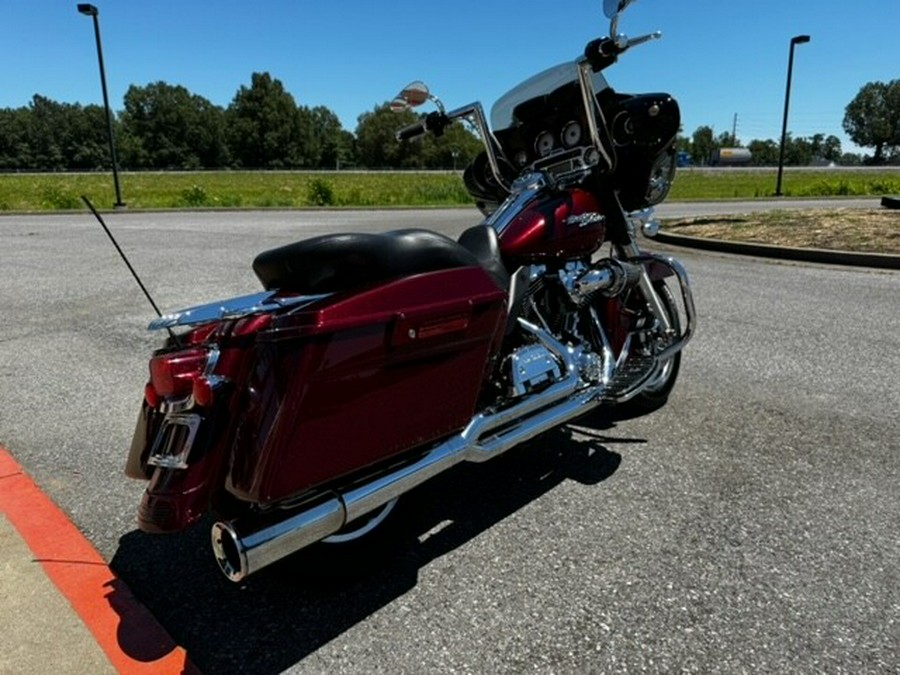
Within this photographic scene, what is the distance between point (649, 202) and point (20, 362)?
4.50 metres

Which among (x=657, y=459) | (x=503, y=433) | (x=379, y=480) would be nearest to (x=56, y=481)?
(x=379, y=480)

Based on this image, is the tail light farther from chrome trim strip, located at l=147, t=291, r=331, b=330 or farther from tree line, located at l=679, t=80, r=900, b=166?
tree line, located at l=679, t=80, r=900, b=166

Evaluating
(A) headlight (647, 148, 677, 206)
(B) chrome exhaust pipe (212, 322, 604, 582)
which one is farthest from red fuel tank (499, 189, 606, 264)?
(A) headlight (647, 148, 677, 206)

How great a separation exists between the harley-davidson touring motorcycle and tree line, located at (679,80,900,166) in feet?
371

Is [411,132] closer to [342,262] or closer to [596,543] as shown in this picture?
[342,262]

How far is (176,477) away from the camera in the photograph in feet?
6.23

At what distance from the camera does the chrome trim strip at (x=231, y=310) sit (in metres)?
1.91

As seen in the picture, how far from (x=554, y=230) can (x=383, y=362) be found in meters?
1.33

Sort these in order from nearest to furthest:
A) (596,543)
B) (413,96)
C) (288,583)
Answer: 1. (288,583)
2. (596,543)
3. (413,96)

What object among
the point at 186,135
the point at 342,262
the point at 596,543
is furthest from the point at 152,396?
the point at 186,135

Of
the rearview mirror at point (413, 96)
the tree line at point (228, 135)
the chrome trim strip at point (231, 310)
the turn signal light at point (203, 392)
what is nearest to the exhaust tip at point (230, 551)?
the turn signal light at point (203, 392)

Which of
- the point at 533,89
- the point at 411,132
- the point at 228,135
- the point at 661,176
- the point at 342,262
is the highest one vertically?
the point at 228,135

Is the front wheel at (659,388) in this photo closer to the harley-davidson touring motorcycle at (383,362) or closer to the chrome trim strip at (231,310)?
the harley-davidson touring motorcycle at (383,362)

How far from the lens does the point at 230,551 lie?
186cm
